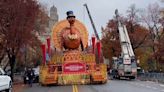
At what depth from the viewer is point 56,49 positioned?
44188 millimetres

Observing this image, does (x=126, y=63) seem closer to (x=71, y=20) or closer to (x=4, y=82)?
(x=71, y=20)

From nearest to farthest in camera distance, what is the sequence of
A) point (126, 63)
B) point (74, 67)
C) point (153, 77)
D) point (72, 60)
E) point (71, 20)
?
point (74, 67) < point (72, 60) < point (71, 20) < point (126, 63) < point (153, 77)

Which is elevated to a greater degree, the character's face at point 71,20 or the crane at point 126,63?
the character's face at point 71,20

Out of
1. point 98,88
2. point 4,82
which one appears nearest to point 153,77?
point 98,88

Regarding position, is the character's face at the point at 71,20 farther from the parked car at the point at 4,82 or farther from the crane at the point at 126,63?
the parked car at the point at 4,82

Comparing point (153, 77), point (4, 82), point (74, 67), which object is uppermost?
point (74, 67)

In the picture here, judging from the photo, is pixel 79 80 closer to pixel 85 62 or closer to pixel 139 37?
pixel 85 62

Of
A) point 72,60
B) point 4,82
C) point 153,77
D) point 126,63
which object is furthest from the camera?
point 153,77

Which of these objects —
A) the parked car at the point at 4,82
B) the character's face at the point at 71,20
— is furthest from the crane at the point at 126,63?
the parked car at the point at 4,82

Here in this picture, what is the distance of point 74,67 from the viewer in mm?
40438

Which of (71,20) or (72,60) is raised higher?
(71,20)

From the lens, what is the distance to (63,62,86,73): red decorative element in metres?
40.1

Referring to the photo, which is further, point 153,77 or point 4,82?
point 153,77

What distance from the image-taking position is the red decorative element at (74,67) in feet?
131
